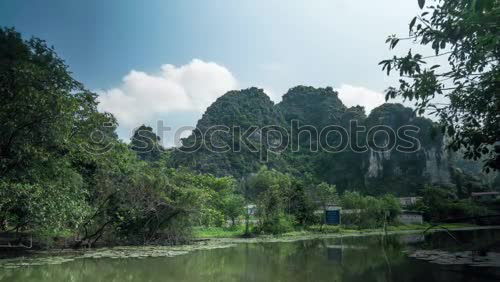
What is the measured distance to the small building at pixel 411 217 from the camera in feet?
115

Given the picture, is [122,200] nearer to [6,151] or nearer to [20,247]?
[20,247]

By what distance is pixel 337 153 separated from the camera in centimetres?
6969

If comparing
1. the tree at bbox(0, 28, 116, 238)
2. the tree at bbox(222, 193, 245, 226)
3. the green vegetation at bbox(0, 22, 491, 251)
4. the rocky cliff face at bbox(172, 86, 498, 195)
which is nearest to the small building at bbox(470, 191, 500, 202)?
the rocky cliff face at bbox(172, 86, 498, 195)

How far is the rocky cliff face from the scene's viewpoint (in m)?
56.2

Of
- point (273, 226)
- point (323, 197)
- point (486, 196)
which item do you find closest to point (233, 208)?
point (273, 226)

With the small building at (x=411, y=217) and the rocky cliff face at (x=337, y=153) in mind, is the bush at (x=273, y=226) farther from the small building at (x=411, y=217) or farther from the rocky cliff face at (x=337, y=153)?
the rocky cliff face at (x=337, y=153)

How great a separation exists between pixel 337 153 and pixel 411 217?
34472 mm

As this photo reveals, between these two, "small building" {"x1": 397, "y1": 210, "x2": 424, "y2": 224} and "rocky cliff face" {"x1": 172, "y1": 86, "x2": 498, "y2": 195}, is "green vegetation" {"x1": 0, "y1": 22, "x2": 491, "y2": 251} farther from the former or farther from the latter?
"rocky cliff face" {"x1": 172, "y1": 86, "x2": 498, "y2": 195}

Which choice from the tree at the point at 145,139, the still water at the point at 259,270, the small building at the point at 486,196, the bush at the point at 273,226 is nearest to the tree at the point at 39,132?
the still water at the point at 259,270

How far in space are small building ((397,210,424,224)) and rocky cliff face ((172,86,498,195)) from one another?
1752 centimetres

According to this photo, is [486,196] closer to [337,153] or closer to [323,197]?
[323,197]

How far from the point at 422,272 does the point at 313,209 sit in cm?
1994

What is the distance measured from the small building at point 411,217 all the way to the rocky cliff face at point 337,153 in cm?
1752

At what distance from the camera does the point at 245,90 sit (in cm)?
7812
